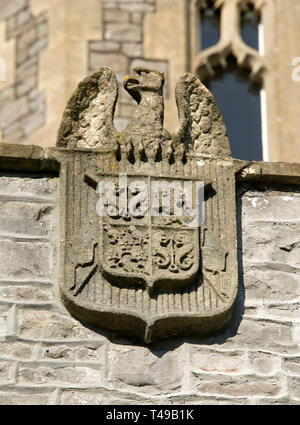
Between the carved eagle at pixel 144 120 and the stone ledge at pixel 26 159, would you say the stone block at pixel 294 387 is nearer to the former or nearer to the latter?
the carved eagle at pixel 144 120

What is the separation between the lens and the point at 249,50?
12773 millimetres

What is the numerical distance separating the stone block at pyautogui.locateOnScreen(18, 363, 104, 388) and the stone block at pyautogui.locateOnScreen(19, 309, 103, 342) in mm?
119

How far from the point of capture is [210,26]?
1298 centimetres

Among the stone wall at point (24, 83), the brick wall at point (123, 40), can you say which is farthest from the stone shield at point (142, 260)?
the stone wall at point (24, 83)

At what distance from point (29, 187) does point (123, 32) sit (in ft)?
18.4

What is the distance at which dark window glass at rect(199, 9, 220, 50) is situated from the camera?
12891 mm

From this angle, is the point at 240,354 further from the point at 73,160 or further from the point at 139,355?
the point at 73,160

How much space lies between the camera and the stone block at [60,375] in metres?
6.31

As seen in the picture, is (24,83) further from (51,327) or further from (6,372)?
(6,372)

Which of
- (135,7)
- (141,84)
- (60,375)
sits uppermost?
(135,7)

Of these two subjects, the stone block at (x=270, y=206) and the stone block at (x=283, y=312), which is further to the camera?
the stone block at (x=270, y=206)

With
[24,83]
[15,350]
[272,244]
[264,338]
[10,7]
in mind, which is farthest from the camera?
[10,7]

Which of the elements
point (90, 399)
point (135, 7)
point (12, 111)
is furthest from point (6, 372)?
point (135, 7)

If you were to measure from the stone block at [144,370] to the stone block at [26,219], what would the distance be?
0.59m
